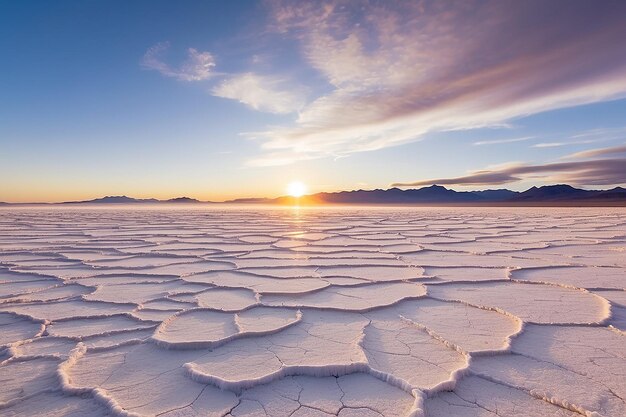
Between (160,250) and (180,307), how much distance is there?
2427 mm

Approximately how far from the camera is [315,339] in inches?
66.9

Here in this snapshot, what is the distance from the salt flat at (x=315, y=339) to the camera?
124 cm

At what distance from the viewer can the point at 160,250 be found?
14.4ft

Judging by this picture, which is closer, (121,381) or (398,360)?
(121,381)

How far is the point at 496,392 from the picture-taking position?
4.20ft

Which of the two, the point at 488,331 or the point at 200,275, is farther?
→ the point at 200,275

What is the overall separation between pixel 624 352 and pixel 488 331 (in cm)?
49

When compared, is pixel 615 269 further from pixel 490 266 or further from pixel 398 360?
pixel 398 360

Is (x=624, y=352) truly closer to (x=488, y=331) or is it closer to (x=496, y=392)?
(x=488, y=331)

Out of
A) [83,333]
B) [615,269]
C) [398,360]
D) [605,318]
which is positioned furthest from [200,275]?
→ [615,269]

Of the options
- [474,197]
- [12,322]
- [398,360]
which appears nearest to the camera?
[398,360]

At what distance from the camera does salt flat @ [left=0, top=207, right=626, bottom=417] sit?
124 cm

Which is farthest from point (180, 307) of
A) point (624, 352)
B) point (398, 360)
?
point (624, 352)

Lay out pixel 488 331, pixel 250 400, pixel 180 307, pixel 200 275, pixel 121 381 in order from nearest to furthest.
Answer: pixel 250 400
pixel 121 381
pixel 488 331
pixel 180 307
pixel 200 275
